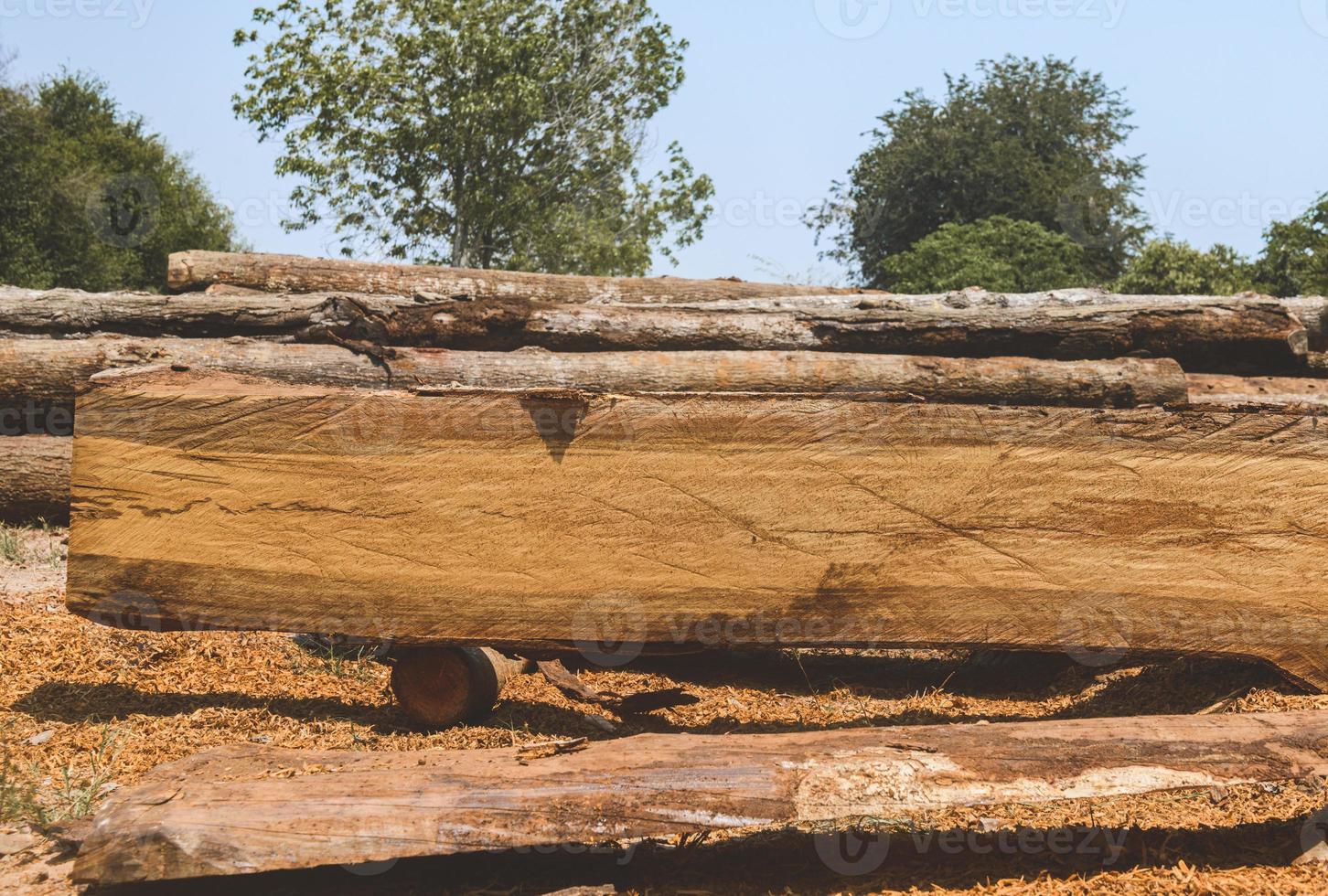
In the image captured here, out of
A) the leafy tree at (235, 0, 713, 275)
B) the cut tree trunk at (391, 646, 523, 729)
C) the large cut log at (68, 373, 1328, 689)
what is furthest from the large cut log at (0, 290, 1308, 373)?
the leafy tree at (235, 0, 713, 275)

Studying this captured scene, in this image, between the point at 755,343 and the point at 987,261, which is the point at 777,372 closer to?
the point at 755,343

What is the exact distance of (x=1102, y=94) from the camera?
34781mm

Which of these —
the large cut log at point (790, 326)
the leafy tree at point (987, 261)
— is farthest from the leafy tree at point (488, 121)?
the large cut log at point (790, 326)

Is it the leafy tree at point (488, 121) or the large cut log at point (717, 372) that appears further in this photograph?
the leafy tree at point (488, 121)

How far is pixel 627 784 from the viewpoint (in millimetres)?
2531

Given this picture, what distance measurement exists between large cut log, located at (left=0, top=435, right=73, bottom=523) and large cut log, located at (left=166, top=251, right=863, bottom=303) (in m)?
1.41

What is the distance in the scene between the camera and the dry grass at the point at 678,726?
2.64m

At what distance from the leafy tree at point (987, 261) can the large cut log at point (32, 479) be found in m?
16.9

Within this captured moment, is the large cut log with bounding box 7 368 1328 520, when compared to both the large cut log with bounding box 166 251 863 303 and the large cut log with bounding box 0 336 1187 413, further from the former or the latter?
the large cut log with bounding box 166 251 863 303

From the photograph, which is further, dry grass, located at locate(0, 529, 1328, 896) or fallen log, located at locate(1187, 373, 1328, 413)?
fallen log, located at locate(1187, 373, 1328, 413)

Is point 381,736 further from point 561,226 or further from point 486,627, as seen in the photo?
point 561,226

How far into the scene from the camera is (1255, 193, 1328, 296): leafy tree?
2170 cm

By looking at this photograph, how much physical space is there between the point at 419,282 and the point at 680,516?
325 cm

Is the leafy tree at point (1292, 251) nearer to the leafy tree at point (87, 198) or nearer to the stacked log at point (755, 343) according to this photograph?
the stacked log at point (755, 343)
